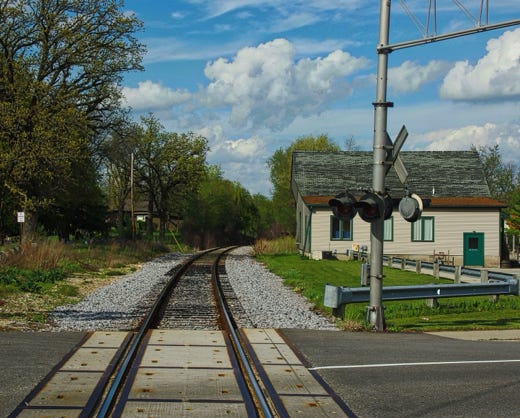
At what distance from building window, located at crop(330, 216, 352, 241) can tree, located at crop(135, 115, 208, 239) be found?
108ft

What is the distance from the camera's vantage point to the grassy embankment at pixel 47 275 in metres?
16.1

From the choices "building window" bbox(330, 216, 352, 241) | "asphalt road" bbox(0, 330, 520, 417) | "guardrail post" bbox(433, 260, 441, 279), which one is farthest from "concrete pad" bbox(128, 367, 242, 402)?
"building window" bbox(330, 216, 352, 241)

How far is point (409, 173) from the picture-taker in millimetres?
47156

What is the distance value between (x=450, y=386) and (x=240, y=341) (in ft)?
13.6

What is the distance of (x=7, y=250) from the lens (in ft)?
91.7

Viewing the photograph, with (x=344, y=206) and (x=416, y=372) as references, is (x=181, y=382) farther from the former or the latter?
(x=344, y=206)

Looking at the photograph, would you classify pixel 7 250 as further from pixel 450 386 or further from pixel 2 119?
pixel 450 386

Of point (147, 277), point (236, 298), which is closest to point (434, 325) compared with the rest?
point (236, 298)

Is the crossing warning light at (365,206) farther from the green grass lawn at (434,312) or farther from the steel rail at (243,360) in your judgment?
the steel rail at (243,360)

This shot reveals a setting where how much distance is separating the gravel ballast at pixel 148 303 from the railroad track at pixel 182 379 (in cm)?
127

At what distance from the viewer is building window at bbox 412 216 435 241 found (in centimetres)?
4231

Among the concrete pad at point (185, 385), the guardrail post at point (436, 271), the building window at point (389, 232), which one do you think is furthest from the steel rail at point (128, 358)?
the building window at point (389, 232)

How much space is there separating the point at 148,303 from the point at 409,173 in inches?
1247

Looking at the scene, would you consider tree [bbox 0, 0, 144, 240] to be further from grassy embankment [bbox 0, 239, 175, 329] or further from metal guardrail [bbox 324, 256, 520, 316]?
metal guardrail [bbox 324, 256, 520, 316]
